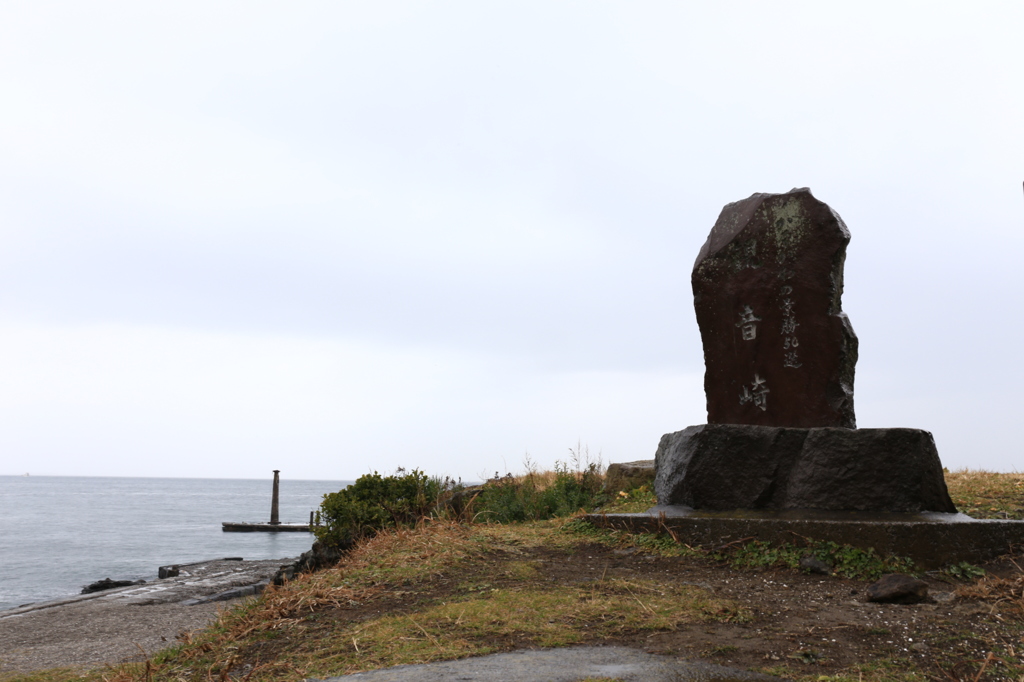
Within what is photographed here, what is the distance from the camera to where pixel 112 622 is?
8516mm

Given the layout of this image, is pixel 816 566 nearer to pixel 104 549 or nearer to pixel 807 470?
pixel 807 470

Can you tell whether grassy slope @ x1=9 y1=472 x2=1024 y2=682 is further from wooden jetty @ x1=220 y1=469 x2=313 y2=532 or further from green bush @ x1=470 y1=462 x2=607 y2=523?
wooden jetty @ x1=220 y1=469 x2=313 y2=532

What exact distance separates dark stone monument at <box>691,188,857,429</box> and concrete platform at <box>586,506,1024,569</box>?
1167mm

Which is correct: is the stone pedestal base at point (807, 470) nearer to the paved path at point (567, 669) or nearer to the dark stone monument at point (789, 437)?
the dark stone monument at point (789, 437)

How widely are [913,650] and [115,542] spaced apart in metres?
42.2

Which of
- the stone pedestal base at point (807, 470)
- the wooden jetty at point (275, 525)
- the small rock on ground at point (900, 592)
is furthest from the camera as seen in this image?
the wooden jetty at point (275, 525)

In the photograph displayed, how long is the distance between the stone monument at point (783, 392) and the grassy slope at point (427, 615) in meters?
1.09

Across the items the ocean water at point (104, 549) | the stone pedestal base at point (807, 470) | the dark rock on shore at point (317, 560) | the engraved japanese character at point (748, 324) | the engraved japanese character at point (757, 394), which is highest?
the engraved japanese character at point (748, 324)

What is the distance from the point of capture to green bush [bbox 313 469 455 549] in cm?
746

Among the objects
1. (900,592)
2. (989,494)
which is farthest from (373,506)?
(989,494)

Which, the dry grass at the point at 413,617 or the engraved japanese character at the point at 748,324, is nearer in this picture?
the dry grass at the point at 413,617

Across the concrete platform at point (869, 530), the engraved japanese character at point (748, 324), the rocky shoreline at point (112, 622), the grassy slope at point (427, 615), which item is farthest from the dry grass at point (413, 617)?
the engraved japanese character at point (748, 324)

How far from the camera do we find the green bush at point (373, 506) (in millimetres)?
7457

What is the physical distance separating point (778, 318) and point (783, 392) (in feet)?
2.39
